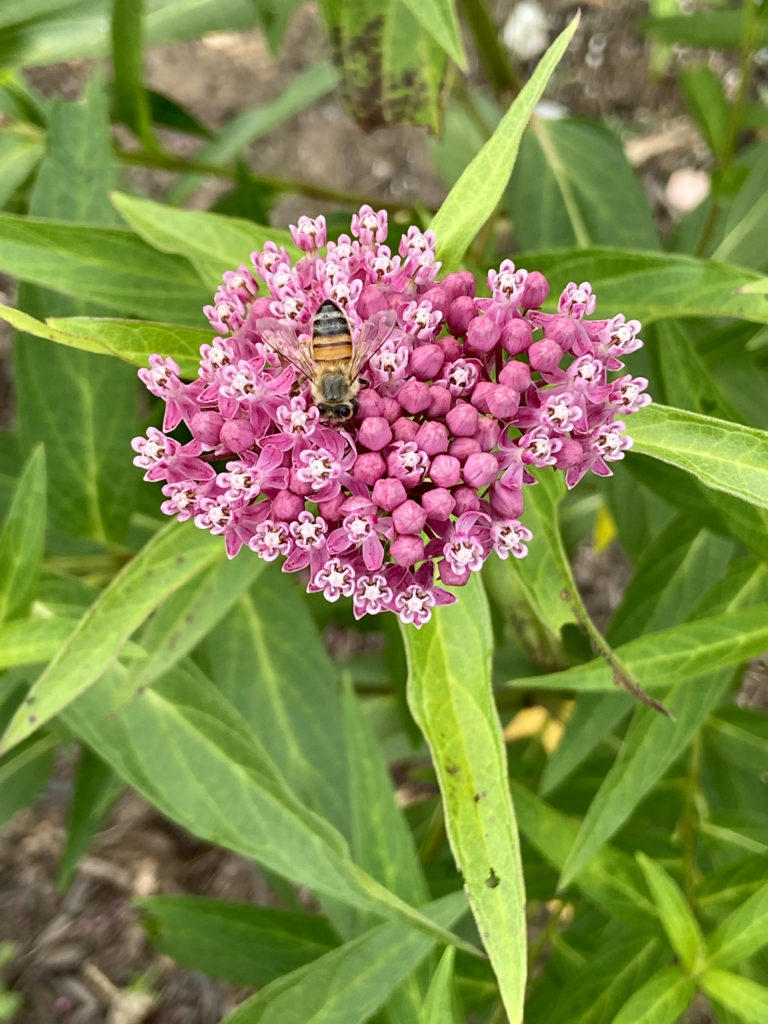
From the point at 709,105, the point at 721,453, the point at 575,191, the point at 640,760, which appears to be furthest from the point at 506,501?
the point at 709,105

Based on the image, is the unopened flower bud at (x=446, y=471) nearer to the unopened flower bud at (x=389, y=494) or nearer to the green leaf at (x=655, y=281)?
the unopened flower bud at (x=389, y=494)

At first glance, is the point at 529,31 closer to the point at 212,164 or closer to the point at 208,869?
the point at 212,164

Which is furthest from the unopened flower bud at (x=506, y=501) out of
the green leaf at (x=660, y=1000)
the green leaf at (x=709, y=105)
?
the green leaf at (x=709, y=105)

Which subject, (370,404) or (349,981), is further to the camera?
(349,981)

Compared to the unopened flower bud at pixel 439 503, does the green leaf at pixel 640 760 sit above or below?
below

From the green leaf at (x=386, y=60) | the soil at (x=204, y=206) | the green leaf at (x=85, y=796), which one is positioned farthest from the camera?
the soil at (x=204, y=206)

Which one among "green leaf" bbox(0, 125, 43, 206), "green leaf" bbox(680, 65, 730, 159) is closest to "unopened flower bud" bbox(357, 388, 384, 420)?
"green leaf" bbox(0, 125, 43, 206)

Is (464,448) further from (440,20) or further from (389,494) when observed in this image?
(440,20)

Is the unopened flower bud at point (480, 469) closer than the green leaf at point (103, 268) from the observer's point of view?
Yes
